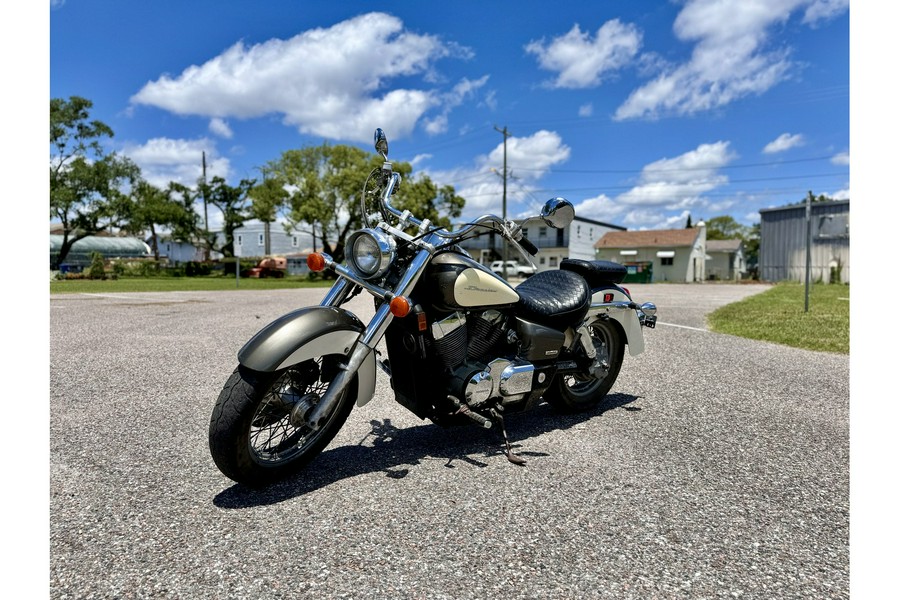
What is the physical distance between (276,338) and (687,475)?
2300 mm

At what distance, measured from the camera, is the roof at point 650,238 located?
48312 mm

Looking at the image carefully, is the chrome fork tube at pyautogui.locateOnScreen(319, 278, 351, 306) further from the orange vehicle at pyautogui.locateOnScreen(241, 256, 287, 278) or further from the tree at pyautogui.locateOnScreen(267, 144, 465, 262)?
the orange vehicle at pyautogui.locateOnScreen(241, 256, 287, 278)

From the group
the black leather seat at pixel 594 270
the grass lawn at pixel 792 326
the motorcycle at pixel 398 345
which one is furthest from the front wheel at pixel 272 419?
the grass lawn at pixel 792 326

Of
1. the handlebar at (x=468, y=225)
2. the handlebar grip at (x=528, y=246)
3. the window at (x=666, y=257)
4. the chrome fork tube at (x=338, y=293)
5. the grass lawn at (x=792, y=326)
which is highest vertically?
the window at (x=666, y=257)

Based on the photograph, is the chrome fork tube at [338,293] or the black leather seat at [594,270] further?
the black leather seat at [594,270]

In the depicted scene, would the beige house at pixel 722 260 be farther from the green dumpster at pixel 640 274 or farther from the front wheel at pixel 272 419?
the front wheel at pixel 272 419

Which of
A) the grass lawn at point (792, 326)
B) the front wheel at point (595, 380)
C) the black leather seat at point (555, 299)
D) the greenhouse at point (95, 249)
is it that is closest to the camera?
the black leather seat at point (555, 299)

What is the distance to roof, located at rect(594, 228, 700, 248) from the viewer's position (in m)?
48.3

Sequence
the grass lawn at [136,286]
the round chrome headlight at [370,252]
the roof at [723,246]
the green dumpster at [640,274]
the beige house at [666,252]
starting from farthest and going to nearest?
the roof at [723,246], the beige house at [666,252], the green dumpster at [640,274], the grass lawn at [136,286], the round chrome headlight at [370,252]

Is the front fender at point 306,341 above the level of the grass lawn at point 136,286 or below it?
below

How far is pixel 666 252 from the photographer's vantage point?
48.2 meters

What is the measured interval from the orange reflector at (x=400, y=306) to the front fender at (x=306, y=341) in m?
0.28

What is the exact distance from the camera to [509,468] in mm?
3070

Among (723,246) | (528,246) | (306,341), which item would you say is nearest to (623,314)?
(528,246)
